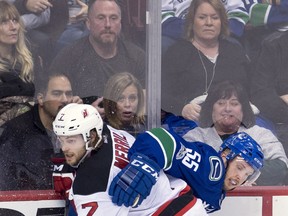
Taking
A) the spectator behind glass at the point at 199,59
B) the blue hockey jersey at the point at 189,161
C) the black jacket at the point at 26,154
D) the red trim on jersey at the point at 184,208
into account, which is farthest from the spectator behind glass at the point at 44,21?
the red trim on jersey at the point at 184,208

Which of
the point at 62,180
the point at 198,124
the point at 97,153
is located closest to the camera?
the point at 97,153

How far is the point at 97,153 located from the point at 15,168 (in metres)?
0.54

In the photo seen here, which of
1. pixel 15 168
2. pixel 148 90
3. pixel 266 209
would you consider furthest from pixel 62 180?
pixel 266 209

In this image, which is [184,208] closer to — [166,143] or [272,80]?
[166,143]

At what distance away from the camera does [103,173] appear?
12.1ft

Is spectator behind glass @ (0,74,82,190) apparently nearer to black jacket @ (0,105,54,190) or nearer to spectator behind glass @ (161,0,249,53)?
black jacket @ (0,105,54,190)

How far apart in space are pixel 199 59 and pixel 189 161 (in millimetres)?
686

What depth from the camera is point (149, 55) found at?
4.23 m

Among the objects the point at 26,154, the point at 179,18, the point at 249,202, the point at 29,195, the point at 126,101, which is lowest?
the point at 249,202

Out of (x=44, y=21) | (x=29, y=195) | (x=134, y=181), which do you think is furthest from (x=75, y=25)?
(x=134, y=181)

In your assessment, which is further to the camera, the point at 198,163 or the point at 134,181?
the point at 198,163

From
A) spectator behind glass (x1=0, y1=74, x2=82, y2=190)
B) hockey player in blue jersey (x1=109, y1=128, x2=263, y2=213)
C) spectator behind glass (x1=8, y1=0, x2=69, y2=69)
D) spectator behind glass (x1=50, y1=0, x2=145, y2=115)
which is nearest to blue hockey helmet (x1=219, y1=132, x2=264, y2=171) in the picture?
hockey player in blue jersey (x1=109, y1=128, x2=263, y2=213)

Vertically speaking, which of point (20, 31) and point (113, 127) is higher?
point (20, 31)

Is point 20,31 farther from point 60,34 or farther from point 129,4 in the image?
point 129,4
